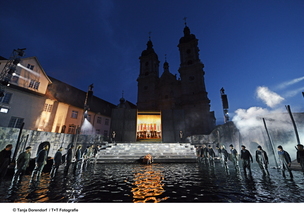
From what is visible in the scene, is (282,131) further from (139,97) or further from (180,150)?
(139,97)

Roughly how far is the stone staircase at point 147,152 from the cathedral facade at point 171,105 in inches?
204

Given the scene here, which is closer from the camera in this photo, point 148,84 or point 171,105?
point 171,105

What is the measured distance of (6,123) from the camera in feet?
59.5

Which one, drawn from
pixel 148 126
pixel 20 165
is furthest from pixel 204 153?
pixel 148 126

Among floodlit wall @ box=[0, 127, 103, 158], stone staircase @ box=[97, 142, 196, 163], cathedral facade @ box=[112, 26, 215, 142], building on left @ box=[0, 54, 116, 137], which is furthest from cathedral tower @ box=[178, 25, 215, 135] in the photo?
building on left @ box=[0, 54, 116, 137]

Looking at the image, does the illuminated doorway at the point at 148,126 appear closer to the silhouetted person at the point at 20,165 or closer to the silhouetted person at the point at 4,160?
the silhouetted person at the point at 20,165

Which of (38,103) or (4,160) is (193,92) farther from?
(4,160)

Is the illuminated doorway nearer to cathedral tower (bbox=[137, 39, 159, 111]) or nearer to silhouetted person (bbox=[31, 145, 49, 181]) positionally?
cathedral tower (bbox=[137, 39, 159, 111])

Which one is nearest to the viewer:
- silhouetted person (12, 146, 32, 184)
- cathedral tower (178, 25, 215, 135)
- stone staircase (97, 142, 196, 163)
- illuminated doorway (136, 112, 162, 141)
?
silhouetted person (12, 146, 32, 184)

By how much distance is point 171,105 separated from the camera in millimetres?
33188

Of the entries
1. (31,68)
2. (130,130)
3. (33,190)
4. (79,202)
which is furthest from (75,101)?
(79,202)

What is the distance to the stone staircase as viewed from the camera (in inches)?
480

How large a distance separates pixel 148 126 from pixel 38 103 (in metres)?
19.6
